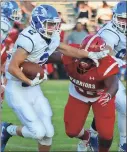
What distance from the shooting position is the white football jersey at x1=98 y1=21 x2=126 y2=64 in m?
5.42

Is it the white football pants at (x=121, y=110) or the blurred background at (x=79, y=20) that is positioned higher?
the white football pants at (x=121, y=110)

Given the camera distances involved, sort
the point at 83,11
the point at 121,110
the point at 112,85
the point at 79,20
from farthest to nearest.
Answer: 1. the point at 83,11
2. the point at 79,20
3. the point at 121,110
4. the point at 112,85

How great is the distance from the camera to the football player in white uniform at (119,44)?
5.42 meters

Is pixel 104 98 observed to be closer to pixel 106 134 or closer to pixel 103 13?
pixel 106 134

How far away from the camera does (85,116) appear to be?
5180 mm

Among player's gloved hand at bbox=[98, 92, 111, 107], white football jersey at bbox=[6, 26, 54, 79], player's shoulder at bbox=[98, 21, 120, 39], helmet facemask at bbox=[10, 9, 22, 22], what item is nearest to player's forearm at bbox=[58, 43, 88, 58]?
white football jersey at bbox=[6, 26, 54, 79]

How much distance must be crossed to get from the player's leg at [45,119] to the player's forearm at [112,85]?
0.59m

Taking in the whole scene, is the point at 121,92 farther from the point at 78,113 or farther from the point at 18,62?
the point at 18,62

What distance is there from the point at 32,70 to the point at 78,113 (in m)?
0.54

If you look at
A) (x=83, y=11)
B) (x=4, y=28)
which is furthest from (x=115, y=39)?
(x=83, y=11)

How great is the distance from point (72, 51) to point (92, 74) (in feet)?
0.84

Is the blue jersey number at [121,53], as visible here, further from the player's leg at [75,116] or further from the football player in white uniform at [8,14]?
the football player in white uniform at [8,14]

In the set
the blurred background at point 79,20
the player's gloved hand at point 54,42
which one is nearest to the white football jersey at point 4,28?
the player's gloved hand at point 54,42

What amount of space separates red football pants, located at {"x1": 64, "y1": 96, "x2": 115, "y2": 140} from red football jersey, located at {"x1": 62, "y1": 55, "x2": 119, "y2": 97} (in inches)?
5.0
